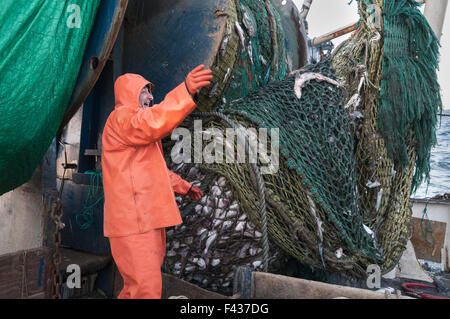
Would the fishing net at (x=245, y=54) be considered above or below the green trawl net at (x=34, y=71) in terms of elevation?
above

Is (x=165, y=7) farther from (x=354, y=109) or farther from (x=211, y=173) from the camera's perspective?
(x=354, y=109)

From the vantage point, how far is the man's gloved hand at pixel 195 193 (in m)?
2.23

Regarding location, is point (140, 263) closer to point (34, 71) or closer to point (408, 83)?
point (34, 71)

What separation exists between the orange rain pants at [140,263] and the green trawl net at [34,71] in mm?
701

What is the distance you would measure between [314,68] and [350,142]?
728 millimetres

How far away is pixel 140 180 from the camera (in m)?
1.89

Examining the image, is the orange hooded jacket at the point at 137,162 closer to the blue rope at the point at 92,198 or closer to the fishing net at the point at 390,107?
the blue rope at the point at 92,198

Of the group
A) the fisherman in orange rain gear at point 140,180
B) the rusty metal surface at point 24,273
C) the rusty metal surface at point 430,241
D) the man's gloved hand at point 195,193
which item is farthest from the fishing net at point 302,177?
the rusty metal surface at point 430,241

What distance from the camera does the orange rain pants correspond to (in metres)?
1.75

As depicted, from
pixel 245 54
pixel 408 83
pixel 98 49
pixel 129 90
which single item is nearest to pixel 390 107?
pixel 408 83

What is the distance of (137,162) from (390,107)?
6.85ft

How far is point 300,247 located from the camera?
2.14m

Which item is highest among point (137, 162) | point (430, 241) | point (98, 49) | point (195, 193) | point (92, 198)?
point (98, 49)

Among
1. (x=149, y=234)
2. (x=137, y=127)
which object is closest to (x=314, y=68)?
(x=137, y=127)
